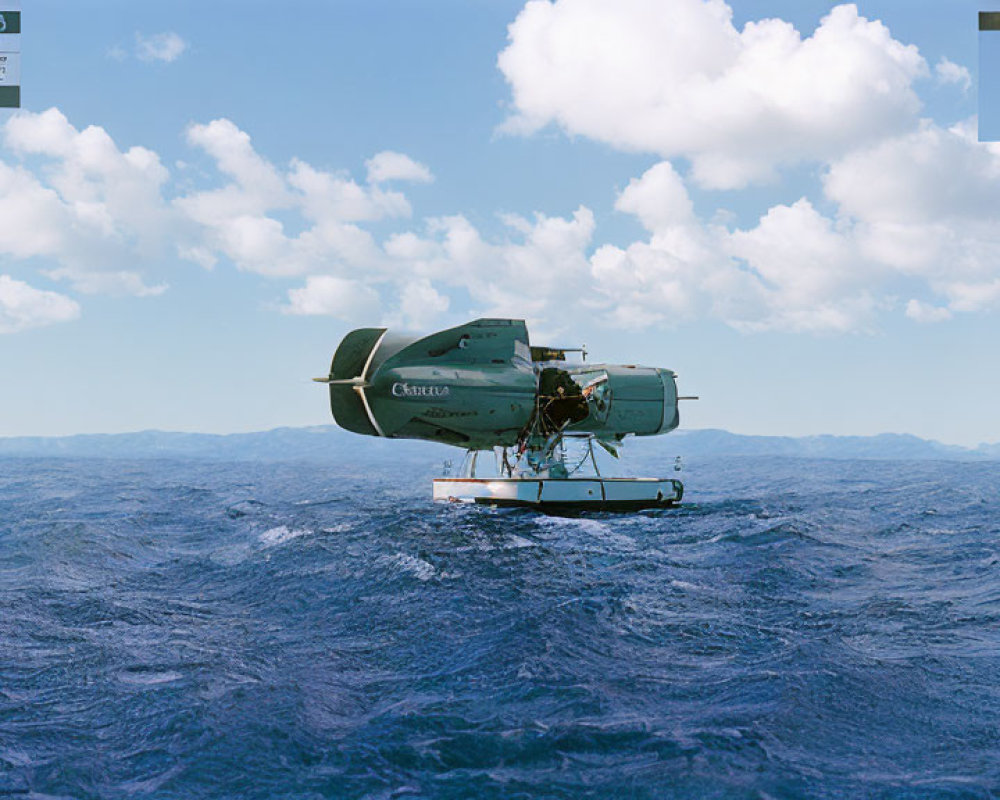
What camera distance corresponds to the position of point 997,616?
11359 mm

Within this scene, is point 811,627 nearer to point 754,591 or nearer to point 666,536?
point 754,591

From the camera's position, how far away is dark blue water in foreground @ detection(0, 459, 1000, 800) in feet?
19.5

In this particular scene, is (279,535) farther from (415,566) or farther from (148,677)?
(148,677)

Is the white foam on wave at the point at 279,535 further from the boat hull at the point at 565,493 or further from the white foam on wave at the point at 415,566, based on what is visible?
the boat hull at the point at 565,493

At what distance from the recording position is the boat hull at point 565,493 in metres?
25.8

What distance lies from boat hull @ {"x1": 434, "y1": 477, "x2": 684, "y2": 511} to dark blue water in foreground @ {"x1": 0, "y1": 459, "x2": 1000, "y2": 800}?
23.4 feet

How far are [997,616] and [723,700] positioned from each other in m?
6.59

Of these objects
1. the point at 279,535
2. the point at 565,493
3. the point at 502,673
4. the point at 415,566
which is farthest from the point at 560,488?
the point at 502,673

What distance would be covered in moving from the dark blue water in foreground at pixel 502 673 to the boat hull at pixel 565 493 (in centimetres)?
713

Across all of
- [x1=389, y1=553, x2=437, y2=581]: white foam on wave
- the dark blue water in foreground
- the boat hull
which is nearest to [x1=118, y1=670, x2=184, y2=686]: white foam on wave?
the dark blue water in foreground

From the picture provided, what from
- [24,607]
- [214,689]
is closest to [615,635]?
[214,689]

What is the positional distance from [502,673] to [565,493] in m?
17.7

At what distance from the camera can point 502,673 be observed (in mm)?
8281

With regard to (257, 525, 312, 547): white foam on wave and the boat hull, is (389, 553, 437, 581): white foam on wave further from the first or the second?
the boat hull
